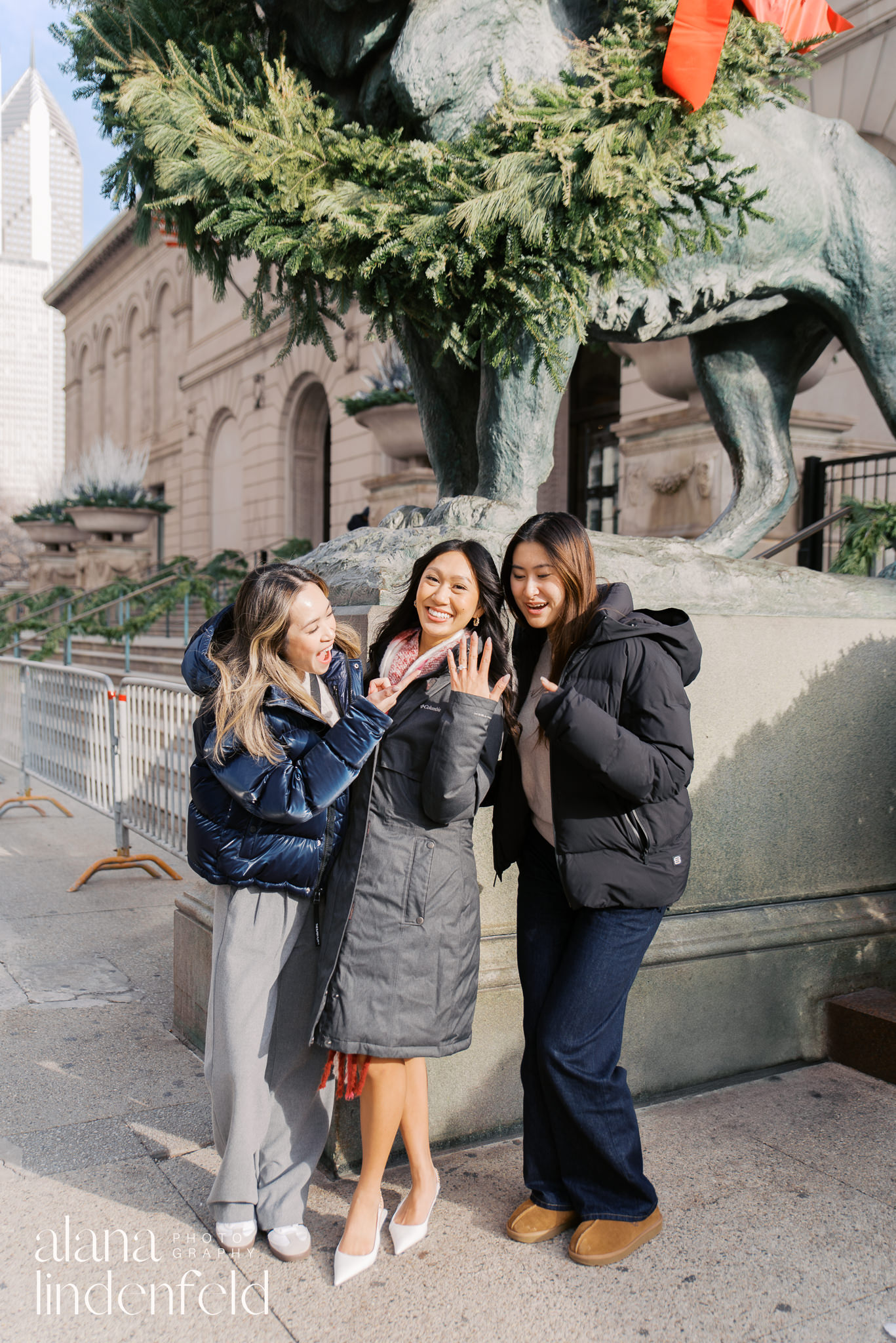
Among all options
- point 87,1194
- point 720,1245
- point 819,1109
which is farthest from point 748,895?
point 87,1194

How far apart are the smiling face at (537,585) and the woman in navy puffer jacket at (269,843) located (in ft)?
1.31

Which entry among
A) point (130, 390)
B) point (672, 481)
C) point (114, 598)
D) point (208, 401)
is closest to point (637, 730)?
point (672, 481)

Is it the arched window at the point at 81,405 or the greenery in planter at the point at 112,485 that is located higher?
the arched window at the point at 81,405

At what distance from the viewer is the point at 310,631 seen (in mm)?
2441

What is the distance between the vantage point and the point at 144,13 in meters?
3.47

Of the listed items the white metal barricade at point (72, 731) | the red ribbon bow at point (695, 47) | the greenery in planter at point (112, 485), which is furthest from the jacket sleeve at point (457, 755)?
the greenery in planter at point (112, 485)

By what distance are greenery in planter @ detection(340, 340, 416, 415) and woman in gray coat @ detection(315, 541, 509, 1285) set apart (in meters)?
10.9

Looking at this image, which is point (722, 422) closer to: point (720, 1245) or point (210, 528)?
point (720, 1245)

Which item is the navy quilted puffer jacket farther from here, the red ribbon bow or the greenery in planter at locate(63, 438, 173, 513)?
the greenery in planter at locate(63, 438, 173, 513)

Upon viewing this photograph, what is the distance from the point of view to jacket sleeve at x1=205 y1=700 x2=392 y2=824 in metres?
2.31

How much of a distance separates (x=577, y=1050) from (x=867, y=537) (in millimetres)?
3464

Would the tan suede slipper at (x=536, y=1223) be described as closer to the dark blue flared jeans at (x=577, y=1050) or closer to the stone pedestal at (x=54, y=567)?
the dark blue flared jeans at (x=577, y=1050)

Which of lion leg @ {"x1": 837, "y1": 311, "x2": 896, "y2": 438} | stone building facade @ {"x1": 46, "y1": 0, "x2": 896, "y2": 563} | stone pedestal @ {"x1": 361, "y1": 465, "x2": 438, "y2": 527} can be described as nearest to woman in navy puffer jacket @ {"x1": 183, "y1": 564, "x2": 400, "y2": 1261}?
stone building facade @ {"x1": 46, "y1": 0, "x2": 896, "y2": 563}

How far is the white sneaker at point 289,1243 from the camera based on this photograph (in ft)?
8.00
